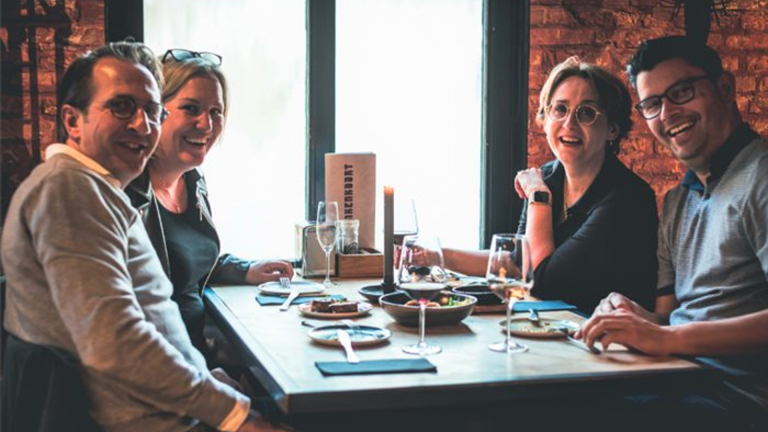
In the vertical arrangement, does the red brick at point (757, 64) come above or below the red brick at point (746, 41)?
below

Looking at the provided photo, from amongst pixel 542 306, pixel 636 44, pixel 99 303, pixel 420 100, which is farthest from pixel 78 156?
pixel 636 44

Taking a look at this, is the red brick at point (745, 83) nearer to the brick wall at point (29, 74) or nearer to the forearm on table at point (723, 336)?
the forearm on table at point (723, 336)

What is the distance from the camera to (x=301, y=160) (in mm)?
3387

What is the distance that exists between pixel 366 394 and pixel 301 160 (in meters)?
2.17

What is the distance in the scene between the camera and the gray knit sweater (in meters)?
1.33

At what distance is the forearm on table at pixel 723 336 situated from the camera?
157 centimetres

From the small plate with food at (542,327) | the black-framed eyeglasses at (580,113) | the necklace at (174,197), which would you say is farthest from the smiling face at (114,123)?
the black-framed eyeglasses at (580,113)

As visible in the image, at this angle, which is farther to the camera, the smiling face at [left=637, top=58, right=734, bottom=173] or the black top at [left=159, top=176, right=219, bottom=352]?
the black top at [left=159, top=176, right=219, bottom=352]

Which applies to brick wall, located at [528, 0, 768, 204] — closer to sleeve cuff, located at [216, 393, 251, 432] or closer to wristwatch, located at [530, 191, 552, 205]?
wristwatch, located at [530, 191, 552, 205]

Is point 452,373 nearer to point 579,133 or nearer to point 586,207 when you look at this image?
point 586,207

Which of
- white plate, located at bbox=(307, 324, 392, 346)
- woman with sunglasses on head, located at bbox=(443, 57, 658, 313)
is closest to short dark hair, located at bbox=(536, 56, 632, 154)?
woman with sunglasses on head, located at bbox=(443, 57, 658, 313)

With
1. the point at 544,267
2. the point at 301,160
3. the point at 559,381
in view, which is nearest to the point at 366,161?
the point at 301,160

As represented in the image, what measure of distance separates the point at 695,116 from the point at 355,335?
3.45ft

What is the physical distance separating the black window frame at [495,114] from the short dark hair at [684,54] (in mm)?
1440
